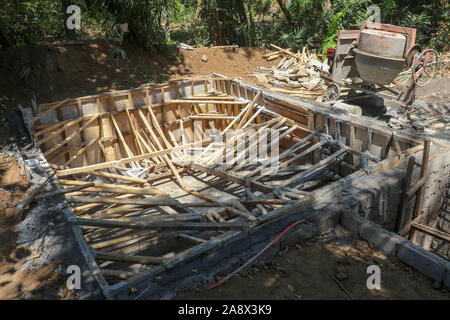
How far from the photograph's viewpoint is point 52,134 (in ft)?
37.6

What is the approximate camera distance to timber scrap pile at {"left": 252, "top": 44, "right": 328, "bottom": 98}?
14899 millimetres

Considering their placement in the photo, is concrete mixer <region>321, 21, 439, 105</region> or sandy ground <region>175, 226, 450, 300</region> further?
concrete mixer <region>321, 21, 439, 105</region>

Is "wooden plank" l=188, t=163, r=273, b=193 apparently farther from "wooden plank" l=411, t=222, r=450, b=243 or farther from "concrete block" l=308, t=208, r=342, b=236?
"wooden plank" l=411, t=222, r=450, b=243

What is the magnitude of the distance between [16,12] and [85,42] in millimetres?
2692

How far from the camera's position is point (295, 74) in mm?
16328

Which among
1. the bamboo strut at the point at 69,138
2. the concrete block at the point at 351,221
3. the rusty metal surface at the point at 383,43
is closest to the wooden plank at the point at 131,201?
the concrete block at the point at 351,221

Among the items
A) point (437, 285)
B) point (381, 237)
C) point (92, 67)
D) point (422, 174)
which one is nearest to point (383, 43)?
point (422, 174)

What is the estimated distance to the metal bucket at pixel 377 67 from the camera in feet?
34.4

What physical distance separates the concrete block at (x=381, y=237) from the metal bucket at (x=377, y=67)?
5880 millimetres

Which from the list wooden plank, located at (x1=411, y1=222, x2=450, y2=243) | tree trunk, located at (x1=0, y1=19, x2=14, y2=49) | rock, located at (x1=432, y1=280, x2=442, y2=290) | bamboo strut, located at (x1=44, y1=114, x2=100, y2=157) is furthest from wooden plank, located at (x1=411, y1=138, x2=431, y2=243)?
tree trunk, located at (x1=0, y1=19, x2=14, y2=49)

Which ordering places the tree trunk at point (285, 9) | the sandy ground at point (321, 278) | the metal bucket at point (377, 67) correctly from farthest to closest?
the tree trunk at point (285, 9) → the metal bucket at point (377, 67) → the sandy ground at point (321, 278)

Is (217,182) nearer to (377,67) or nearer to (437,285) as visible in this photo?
(377,67)

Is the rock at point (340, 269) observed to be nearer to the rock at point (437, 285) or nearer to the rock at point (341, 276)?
the rock at point (341, 276)

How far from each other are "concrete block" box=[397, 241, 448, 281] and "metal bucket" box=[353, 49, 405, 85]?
629 cm
